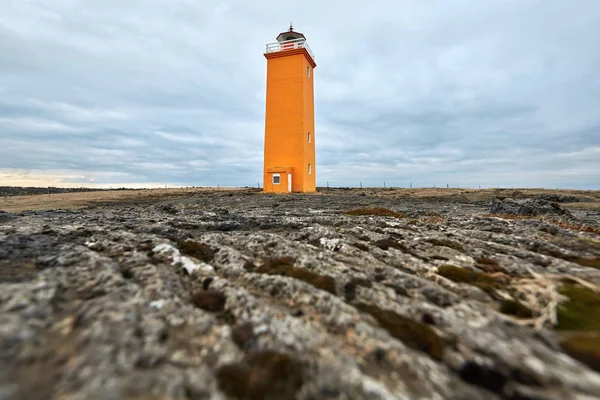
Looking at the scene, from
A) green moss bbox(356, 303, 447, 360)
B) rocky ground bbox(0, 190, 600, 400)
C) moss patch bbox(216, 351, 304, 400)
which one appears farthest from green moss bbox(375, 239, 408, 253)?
moss patch bbox(216, 351, 304, 400)

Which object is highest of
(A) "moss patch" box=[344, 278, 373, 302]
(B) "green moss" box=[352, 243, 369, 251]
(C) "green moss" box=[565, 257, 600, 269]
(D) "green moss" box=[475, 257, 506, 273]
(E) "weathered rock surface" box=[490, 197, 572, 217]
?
(E) "weathered rock surface" box=[490, 197, 572, 217]

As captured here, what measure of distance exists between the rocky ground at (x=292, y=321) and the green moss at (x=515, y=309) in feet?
0.06

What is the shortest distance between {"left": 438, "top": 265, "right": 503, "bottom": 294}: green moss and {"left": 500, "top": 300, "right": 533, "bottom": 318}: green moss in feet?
2.04

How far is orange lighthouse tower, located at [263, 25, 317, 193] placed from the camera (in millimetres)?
46125

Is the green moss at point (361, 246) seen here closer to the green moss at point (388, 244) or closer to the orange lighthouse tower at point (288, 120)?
the green moss at point (388, 244)

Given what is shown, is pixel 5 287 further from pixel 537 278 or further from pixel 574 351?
pixel 537 278

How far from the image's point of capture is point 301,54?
46969 millimetres

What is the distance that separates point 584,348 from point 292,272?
5.65m

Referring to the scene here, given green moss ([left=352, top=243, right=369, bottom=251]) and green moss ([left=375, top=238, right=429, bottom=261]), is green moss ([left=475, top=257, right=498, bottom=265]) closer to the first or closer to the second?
green moss ([left=375, top=238, right=429, bottom=261])

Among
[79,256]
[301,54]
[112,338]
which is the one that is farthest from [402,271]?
[301,54]

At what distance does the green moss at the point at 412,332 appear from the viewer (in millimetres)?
4721

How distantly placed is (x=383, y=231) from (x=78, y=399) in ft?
37.2

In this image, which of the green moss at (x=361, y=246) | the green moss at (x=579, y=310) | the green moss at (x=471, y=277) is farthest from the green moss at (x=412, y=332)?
the green moss at (x=361, y=246)

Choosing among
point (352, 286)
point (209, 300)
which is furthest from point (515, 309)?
point (209, 300)
